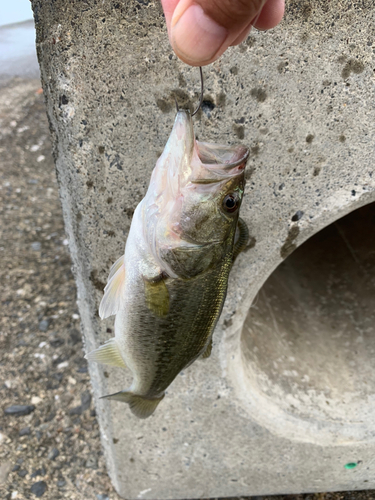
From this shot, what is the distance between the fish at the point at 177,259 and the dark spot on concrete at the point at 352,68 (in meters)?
0.52

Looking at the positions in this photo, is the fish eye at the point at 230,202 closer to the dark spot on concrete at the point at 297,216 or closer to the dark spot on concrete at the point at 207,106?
the dark spot on concrete at the point at 207,106

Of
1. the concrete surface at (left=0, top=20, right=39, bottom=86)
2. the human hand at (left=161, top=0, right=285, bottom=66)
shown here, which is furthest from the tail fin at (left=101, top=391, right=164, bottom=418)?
the concrete surface at (left=0, top=20, right=39, bottom=86)

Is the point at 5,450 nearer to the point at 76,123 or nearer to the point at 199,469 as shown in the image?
the point at 199,469

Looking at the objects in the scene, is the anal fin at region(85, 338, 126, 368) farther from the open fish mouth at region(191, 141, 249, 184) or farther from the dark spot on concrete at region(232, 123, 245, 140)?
the dark spot on concrete at region(232, 123, 245, 140)

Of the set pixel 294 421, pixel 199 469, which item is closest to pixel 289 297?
pixel 294 421

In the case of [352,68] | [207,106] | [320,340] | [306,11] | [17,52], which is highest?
[306,11]

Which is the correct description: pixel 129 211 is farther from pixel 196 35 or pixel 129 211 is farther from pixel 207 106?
pixel 196 35

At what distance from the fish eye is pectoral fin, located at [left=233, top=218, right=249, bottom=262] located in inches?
10.3

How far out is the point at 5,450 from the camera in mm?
2438

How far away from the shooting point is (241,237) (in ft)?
4.59

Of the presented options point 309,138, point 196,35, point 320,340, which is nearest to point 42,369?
point 320,340

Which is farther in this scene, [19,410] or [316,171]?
[19,410]

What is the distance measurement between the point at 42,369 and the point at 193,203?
2334 millimetres

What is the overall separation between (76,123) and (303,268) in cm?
247
